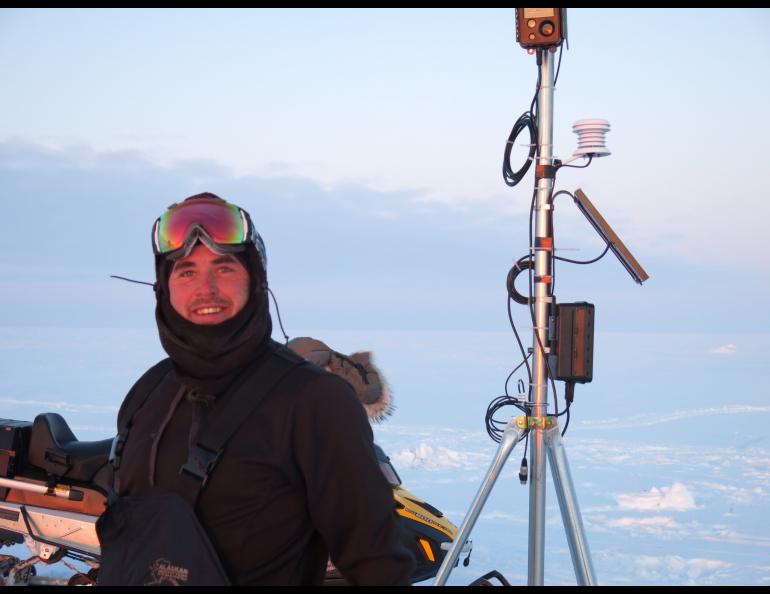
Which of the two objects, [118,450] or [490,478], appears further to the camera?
[490,478]

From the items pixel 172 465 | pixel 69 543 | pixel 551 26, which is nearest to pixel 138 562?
pixel 172 465

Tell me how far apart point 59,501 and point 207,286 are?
7.46 feet

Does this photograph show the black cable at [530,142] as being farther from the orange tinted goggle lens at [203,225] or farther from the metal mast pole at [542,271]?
the orange tinted goggle lens at [203,225]

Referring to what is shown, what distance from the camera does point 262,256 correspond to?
1931mm

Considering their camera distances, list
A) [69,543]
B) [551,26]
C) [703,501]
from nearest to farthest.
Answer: [69,543] < [551,26] < [703,501]

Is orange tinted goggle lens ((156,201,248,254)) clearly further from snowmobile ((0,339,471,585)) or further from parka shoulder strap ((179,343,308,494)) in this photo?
snowmobile ((0,339,471,585))

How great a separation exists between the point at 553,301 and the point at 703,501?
246 cm

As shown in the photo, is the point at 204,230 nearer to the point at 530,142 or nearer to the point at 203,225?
the point at 203,225

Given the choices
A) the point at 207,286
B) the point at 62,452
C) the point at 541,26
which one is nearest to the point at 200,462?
the point at 207,286

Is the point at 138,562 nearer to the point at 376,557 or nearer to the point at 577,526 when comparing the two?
the point at 376,557

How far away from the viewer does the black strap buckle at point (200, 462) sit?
1682mm

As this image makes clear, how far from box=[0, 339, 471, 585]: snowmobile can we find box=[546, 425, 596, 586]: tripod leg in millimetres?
524

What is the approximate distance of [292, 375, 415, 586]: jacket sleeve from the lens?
166cm

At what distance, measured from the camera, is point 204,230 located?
186cm
